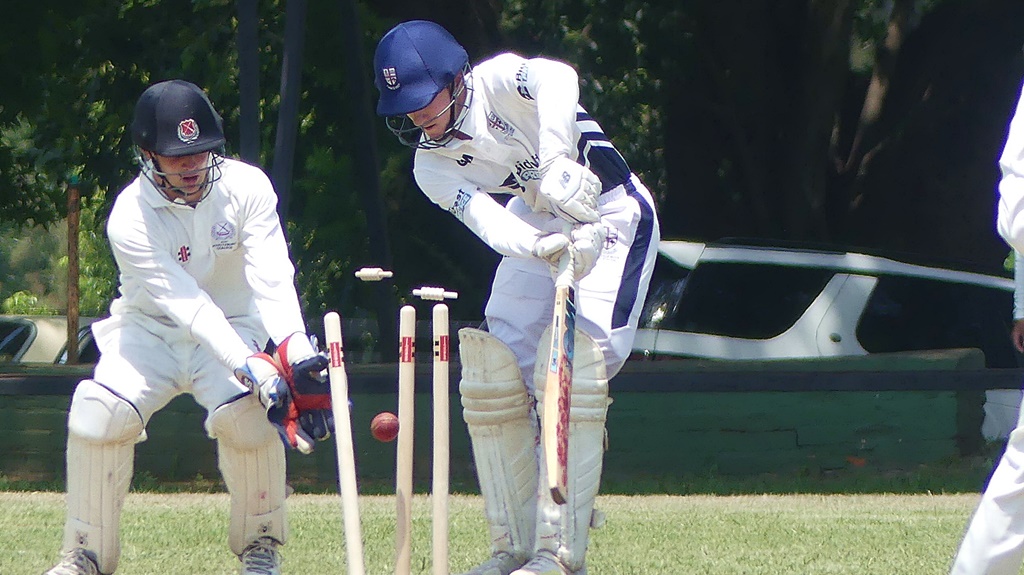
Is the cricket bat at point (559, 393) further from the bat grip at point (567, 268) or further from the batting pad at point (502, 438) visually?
the batting pad at point (502, 438)

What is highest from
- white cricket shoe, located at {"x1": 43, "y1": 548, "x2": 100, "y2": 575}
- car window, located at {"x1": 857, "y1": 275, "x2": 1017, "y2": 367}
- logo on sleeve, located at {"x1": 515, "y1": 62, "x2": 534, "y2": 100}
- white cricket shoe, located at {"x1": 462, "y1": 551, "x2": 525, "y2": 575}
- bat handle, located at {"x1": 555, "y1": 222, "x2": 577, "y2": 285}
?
logo on sleeve, located at {"x1": 515, "y1": 62, "x2": 534, "y2": 100}

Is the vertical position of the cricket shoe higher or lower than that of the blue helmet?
lower

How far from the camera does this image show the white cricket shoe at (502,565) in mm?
4615

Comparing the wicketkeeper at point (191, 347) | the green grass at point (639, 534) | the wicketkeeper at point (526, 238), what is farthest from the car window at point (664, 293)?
the wicketkeeper at point (191, 347)

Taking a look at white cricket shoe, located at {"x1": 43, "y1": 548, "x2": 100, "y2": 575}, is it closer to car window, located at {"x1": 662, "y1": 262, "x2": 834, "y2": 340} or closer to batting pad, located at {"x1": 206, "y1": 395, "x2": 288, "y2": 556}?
batting pad, located at {"x1": 206, "y1": 395, "x2": 288, "y2": 556}

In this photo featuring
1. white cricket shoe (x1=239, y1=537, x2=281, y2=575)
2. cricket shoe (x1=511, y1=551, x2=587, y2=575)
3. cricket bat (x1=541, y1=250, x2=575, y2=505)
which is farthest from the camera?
white cricket shoe (x1=239, y1=537, x2=281, y2=575)

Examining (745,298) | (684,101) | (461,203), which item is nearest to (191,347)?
(461,203)

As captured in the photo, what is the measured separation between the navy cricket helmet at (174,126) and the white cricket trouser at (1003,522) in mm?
2599

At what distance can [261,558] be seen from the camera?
191 inches

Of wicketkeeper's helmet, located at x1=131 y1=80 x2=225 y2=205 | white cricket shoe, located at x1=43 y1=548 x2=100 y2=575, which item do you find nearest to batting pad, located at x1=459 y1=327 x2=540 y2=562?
wicketkeeper's helmet, located at x1=131 y1=80 x2=225 y2=205

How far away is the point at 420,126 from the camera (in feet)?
15.3

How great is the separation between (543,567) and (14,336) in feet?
53.6

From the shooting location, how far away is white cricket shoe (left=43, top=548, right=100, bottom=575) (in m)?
4.64

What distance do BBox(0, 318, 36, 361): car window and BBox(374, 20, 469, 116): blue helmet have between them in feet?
49.8
